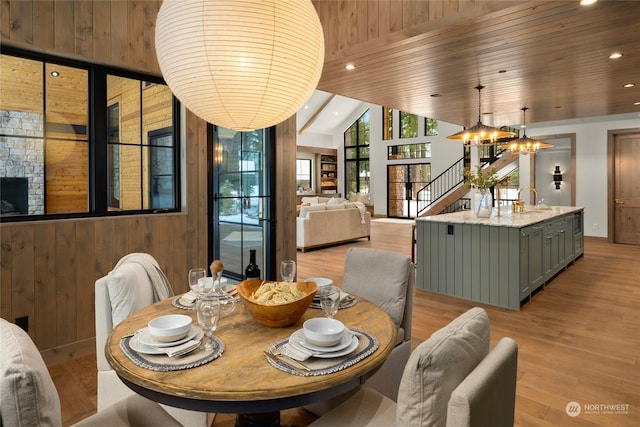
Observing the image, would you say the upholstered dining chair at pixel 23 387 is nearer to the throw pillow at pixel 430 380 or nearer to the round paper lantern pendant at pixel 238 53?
the throw pillow at pixel 430 380

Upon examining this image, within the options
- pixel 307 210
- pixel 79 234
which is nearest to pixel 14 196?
pixel 79 234

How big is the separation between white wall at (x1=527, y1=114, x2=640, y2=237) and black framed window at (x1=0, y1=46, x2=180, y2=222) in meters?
8.73

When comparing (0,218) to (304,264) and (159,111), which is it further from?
(304,264)

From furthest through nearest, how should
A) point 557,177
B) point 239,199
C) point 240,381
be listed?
A: point 557,177, point 239,199, point 240,381

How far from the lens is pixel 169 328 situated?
4.52 feet

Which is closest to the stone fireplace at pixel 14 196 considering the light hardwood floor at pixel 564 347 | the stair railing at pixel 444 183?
the light hardwood floor at pixel 564 347

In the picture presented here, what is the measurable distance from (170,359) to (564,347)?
3.18 meters

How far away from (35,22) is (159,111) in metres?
1.04

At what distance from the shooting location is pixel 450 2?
2732 millimetres

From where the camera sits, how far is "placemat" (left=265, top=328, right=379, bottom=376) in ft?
3.94

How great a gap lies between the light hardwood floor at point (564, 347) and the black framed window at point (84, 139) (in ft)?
4.26

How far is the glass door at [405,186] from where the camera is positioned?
13875mm

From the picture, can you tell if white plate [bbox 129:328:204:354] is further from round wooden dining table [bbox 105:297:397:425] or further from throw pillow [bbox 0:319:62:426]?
throw pillow [bbox 0:319:62:426]

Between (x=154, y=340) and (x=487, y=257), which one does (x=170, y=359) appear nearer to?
(x=154, y=340)
